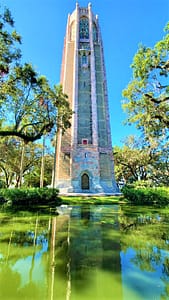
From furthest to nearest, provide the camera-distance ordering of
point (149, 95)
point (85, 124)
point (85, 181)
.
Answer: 1. point (85, 124)
2. point (85, 181)
3. point (149, 95)

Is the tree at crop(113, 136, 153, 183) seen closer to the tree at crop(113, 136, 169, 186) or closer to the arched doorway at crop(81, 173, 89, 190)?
the tree at crop(113, 136, 169, 186)

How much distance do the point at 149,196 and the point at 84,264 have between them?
44.0ft

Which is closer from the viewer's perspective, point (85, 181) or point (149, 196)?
point (149, 196)

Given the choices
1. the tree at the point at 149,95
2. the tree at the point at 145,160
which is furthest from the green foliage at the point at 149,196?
the tree at the point at 145,160

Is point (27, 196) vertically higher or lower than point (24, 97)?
lower

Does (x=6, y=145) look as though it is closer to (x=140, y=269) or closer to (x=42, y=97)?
(x=42, y=97)

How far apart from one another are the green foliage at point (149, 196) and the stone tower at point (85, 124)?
18.0 feet

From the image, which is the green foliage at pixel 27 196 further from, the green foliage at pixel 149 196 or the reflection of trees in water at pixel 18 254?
the green foliage at pixel 149 196

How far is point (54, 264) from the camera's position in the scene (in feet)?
13.3

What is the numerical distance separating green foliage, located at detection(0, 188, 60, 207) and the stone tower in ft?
20.5

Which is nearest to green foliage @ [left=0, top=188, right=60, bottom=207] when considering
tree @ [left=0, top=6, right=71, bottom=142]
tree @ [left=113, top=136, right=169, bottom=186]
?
tree @ [left=0, top=6, right=71, bottom=142]

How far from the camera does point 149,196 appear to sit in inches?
639

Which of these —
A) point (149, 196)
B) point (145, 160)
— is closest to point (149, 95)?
point (149, 196)

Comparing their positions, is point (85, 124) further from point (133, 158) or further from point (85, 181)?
point (133, 158)
